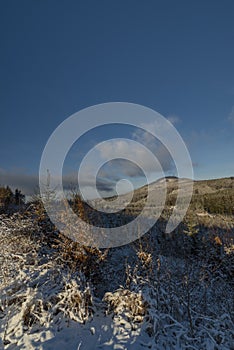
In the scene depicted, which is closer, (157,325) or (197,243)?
(157,325)

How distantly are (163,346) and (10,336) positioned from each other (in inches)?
93.8

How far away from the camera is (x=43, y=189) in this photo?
7543 millimetres

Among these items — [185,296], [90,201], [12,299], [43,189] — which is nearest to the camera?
[12,299]

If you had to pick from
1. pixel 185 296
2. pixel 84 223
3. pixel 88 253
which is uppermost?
pixel 84 223

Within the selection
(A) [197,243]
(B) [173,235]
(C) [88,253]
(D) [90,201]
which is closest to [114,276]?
(C) [88,253]

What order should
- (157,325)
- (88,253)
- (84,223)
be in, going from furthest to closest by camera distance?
(84,223) → (88,253) → (157,325)

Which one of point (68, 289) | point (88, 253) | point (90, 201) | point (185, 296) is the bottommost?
point (185, 296)

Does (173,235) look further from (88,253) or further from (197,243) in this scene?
(88,253)

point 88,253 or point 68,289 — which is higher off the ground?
point 88,253

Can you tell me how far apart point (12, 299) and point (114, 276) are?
122 inches

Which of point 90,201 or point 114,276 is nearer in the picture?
point 114,276

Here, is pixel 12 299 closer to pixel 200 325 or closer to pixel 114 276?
pixel 114 276

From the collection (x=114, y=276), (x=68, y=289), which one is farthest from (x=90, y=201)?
(x=68, y=289)

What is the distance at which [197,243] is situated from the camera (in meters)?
19.7
